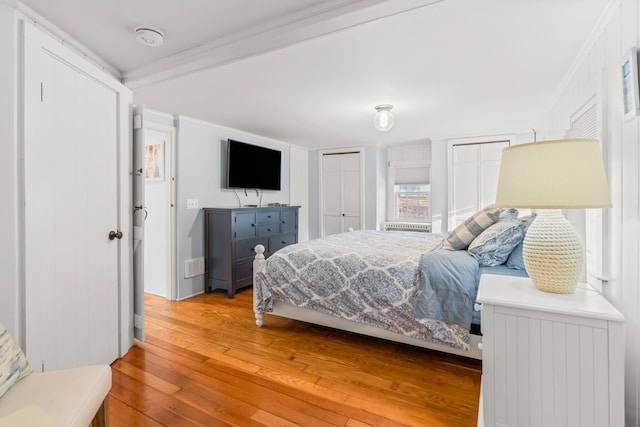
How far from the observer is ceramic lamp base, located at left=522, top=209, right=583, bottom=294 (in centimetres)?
134

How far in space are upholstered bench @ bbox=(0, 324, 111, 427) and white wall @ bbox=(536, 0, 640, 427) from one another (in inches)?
86.2

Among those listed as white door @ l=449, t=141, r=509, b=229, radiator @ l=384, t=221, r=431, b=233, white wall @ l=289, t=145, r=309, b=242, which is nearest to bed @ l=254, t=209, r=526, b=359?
→ white door @ l=449, t=141, r=509, b=229

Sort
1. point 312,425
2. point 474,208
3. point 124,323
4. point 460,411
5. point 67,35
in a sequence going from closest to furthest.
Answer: point 312,425 < point 460,411 < point 67,35 < point 124,323 < point 474,208

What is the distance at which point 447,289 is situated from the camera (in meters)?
2.08

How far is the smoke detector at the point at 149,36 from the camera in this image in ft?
6.31

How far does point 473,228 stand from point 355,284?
3.39ft

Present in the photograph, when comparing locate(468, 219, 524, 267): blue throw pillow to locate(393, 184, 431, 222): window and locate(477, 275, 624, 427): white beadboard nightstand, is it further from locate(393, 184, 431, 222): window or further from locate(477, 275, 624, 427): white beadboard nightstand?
locate(393, 184, 431, 222): window

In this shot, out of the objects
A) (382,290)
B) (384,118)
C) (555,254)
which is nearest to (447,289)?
(382,290)

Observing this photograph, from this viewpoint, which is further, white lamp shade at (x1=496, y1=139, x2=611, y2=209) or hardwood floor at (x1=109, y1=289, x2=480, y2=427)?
hardwood floor at (x1=109, y1=289, x2=480, y2=427)

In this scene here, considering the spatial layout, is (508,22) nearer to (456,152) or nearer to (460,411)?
(460,411)

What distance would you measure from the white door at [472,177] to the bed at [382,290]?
2304mm

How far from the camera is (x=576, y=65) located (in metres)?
2.41

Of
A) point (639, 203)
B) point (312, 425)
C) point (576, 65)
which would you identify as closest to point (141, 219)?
point (312, 425)

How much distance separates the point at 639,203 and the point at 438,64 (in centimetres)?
159
